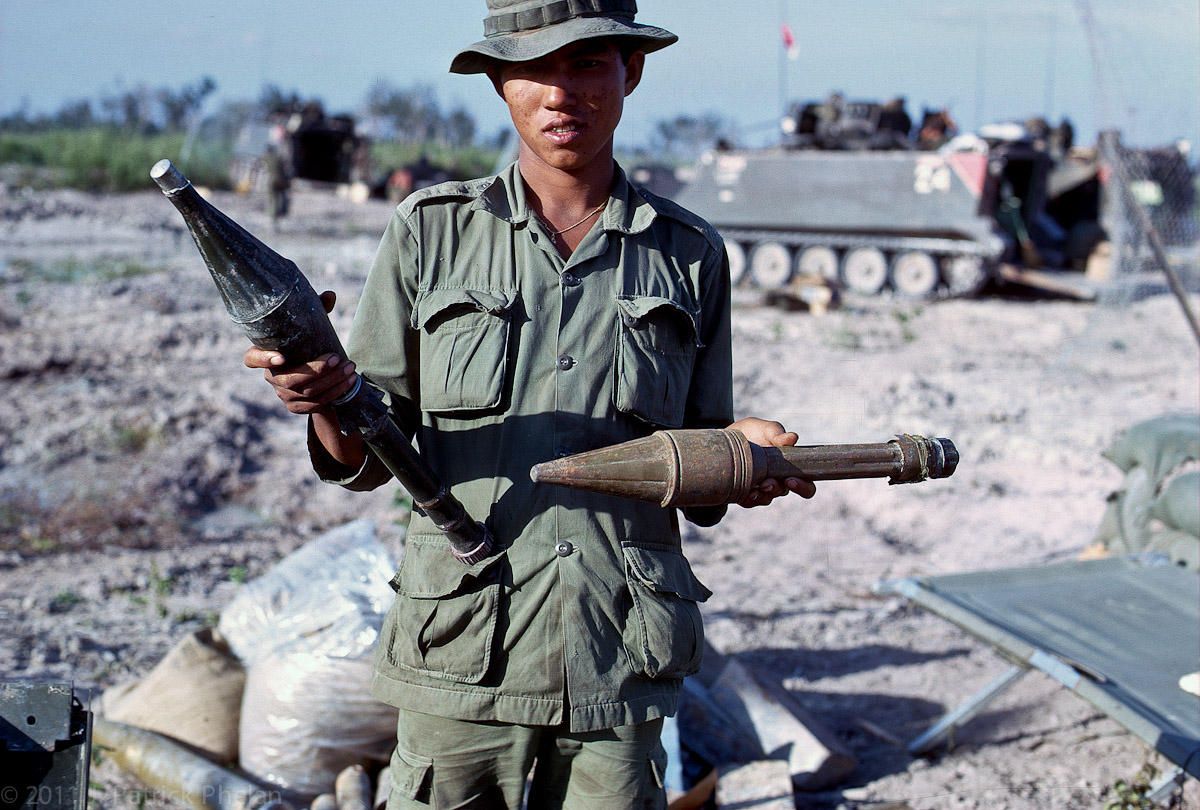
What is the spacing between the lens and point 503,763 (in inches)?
75.7

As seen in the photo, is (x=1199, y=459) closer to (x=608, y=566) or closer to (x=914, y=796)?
(x=914, y=796)

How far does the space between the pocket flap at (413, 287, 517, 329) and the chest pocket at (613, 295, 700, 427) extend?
212mm

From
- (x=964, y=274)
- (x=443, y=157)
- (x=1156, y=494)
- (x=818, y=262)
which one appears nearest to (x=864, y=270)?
(x=818, y=262)

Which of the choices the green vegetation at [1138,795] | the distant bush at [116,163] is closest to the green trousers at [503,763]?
the green vegetation at [1138,795]

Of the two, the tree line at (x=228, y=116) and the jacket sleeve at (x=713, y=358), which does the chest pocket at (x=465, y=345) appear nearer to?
the jacket sleeve at (x=713, y=358)

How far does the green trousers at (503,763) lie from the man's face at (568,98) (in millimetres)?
1019

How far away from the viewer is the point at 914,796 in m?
3.34

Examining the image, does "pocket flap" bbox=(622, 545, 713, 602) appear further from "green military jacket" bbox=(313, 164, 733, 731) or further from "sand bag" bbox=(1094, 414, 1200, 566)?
"sand bag" bbox=(1094, 414, 1200, 566)

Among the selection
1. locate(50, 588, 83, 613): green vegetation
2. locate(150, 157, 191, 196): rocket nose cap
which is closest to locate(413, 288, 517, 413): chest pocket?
locate(150, 157, 191, 196): rocket nose cap

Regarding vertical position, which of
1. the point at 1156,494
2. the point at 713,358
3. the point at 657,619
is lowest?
the point at 1156,494

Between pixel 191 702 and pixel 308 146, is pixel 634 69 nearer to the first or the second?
pixel 191 702

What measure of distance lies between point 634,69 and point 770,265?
13570 millimetres

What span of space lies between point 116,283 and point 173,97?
38051 mm

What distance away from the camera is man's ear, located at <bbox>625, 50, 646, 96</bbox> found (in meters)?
1.99
